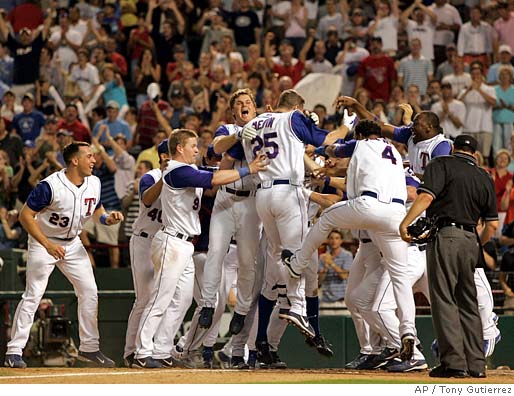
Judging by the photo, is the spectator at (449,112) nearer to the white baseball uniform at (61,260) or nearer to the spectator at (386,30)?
the spectator at (386,30)

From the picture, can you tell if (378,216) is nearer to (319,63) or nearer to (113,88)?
(319,63)

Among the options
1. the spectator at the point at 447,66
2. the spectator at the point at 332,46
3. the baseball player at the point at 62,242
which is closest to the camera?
the baseball player at the point at 62,242

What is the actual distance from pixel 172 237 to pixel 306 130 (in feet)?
5.48

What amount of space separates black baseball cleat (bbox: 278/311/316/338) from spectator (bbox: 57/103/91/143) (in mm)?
8595

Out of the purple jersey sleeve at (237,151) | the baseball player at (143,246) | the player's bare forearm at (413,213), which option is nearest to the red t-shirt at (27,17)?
the baseball player at (143,246)

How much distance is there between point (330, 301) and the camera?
14.8 meters

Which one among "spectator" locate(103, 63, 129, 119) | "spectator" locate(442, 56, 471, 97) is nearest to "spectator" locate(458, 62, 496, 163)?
"spectator" locate(442, 56, 471, 97)

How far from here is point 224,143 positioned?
11.7 m

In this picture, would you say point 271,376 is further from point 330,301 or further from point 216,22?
point 216,22

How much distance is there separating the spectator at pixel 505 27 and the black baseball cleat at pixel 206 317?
32.9 feet

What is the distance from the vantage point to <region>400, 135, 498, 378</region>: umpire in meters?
10.1

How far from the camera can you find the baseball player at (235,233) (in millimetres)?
11734

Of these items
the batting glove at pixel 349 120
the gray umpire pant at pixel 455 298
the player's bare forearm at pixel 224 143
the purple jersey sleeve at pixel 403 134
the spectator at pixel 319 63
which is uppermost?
the spectator at pixel 319 63
